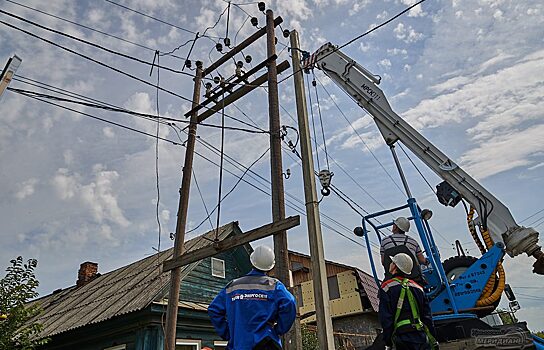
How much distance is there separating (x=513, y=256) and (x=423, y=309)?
10.5 feet

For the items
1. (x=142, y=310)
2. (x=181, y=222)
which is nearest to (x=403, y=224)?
(x=181, y=222)

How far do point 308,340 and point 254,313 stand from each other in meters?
10.0

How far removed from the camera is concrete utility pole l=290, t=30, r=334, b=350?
5.14 m

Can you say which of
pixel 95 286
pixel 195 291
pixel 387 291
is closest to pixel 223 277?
pixel 195 291

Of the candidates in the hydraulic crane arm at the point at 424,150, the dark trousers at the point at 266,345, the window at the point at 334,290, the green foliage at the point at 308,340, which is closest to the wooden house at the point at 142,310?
the green foliage at the point at 308,340

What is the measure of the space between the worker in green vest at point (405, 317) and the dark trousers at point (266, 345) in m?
1.44

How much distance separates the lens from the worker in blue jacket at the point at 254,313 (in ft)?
12.1

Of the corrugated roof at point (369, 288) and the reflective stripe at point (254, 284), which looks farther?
the corrugated roof at point (369, 288)

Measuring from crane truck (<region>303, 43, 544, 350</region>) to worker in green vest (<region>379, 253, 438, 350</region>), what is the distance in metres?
1.22

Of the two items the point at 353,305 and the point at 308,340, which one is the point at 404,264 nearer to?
the point at 308,340

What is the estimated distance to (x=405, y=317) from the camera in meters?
4.44

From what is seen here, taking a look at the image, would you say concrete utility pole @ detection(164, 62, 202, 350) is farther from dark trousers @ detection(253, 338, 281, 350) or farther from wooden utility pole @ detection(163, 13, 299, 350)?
dark trousers @ detection(253, 338, 281, 350)

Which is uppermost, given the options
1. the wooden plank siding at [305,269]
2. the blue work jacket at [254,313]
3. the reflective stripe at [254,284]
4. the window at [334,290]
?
the wooden plank siding at [305,269]

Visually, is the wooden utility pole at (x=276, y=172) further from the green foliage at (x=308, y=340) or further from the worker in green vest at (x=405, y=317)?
the green foliage at (x=308, y=340)
